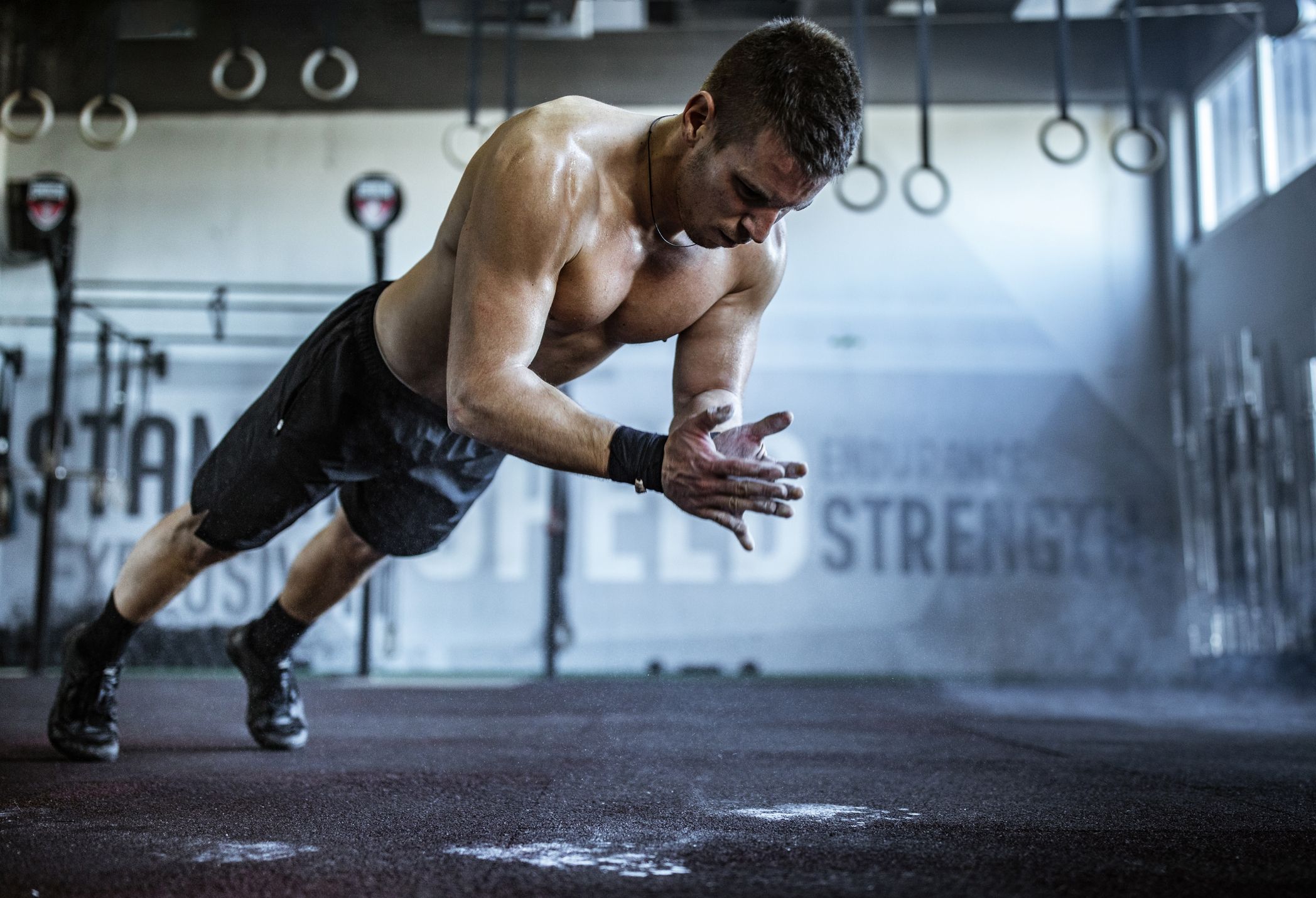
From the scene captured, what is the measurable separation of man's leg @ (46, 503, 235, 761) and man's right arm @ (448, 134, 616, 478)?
766 millimetres

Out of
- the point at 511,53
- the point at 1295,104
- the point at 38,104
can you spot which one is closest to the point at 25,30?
the point at 38,104

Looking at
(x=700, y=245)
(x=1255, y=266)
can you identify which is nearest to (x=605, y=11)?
(x=1255, y=266)

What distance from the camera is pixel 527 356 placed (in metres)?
1.48

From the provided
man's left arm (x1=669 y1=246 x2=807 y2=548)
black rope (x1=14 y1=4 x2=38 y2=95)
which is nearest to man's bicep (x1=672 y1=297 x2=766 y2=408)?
man's left arm (x1=669 y1=246 x2=807 y2=548)

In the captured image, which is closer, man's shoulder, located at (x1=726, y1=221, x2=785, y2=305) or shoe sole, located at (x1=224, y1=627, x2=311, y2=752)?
man's shoulder, located at (x1=726, y1=221, x2=785, y2=305)

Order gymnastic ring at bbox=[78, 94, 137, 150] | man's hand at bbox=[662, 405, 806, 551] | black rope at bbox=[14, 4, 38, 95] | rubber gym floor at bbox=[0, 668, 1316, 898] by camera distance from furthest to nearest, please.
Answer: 1. black rope at bbox=[14, 4, 38, 95]
2. gymnastic ring at bbox=[78, 94, 137, 150]
3. man's hand at bbox=[662, 405, 806, 551]
4. rubber gym floor at bbox=[0, 668, 1316, 898]

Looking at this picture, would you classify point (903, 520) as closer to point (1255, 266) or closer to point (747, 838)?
point (1255, 266)

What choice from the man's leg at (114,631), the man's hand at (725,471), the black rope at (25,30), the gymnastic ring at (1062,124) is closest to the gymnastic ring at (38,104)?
the black rope at (25,30)

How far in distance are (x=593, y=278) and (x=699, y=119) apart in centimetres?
27

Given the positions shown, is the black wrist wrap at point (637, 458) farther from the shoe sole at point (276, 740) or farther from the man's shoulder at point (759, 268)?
the shoe sole at point (276, 740)

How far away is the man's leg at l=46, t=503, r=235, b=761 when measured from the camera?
1985 mm

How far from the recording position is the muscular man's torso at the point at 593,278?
62.2 inches

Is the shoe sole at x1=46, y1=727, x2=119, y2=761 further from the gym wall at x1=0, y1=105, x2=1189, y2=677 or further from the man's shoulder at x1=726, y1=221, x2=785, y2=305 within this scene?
the gym wall at x1=0, y1=105, x2=1189, y2=677

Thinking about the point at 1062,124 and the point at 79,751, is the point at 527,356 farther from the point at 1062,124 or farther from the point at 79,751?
the point at 1062,124
